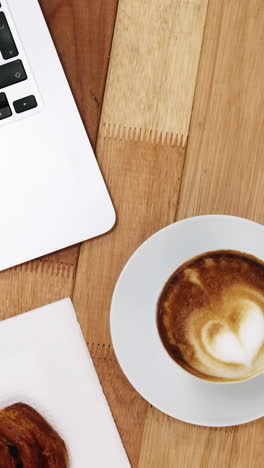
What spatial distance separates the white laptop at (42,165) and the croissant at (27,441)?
149 millimetres

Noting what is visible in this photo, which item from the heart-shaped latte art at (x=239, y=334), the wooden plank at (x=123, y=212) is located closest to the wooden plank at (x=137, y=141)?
the wooden plank at (x=123, y=212)

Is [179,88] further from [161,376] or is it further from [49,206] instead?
[161,376]

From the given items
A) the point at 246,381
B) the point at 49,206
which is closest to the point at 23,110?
the point at 49,206

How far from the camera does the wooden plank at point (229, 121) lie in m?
0.60

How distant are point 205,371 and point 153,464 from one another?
0.12 m

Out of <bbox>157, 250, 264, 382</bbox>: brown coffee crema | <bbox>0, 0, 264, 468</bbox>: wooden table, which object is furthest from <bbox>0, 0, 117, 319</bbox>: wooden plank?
<bbox>157, 250, 264, 382</bbox>: brown coffee crema

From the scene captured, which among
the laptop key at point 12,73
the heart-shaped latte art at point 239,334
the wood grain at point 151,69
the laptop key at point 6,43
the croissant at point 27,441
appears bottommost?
the croissant at point 27,441

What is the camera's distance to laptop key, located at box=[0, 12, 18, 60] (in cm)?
55

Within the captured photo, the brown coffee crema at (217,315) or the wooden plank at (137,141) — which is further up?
the wooden plank at (137,141)

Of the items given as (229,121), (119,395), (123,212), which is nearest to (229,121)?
(229,121)

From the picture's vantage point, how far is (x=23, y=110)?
56 centimetres

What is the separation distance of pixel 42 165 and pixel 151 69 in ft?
0.48

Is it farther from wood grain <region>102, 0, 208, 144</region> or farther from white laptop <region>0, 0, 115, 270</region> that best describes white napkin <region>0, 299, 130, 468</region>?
wood grain <region>102, 0, 208, 144</region>

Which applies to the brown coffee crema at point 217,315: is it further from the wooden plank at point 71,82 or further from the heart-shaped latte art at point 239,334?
the wooden plank at point 71,82
